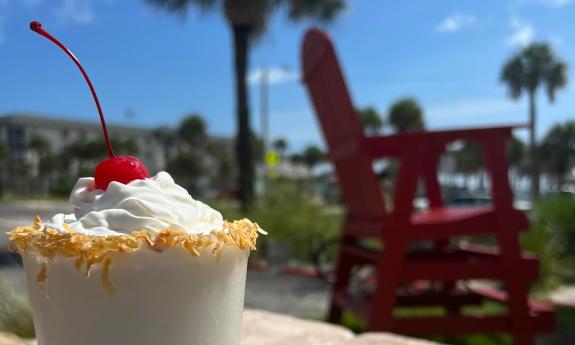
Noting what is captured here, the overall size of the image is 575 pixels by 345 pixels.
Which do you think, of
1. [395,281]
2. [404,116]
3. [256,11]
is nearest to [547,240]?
[395,281]

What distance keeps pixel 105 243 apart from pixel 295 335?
1.07 meters

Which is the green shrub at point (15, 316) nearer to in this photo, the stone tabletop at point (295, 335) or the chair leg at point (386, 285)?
the stone tabletop at point (295, 335)

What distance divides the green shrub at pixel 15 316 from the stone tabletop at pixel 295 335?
0.76 feet

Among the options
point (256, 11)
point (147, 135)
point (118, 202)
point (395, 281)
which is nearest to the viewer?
point (118, 202)

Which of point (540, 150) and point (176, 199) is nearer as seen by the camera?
point (176, 199)

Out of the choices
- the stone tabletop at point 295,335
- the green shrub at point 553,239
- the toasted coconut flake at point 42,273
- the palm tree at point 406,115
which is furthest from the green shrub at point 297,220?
the palm tree at point 406,115

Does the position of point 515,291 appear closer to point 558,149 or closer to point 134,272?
point 134,272

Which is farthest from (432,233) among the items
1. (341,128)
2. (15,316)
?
(15,316)

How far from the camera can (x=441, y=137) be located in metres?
2.81

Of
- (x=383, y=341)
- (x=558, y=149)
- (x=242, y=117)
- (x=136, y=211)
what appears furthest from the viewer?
(x=558, y=149)

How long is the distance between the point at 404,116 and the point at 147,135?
A: 1066 inches

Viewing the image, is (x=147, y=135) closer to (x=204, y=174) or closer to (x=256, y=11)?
(x=204, y=174)

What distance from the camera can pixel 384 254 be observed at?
8.95ft

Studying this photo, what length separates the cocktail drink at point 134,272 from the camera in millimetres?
858
